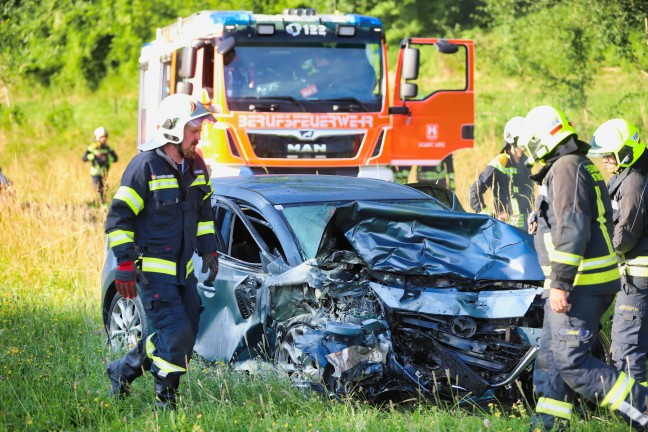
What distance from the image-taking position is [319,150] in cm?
1166

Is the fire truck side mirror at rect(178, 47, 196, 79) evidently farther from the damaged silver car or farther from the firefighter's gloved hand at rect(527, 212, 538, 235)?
the firefighter's gloved hand at rect(527, 212, 538, 235)

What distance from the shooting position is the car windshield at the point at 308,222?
5.50m

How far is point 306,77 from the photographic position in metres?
11.6

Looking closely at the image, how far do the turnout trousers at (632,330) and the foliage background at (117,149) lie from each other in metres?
0.66

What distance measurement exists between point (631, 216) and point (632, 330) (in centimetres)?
64

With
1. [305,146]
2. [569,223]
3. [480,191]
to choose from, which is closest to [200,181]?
[569,223]

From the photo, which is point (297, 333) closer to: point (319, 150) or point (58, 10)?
point (319, 150)

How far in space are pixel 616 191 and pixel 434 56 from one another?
28.5 meters

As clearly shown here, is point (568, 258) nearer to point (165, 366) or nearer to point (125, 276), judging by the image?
point (165, 366)

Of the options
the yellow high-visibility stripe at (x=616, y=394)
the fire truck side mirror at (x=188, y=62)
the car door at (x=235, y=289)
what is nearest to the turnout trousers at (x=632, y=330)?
the yellow high-visibility stripe at (x=616, y=394)

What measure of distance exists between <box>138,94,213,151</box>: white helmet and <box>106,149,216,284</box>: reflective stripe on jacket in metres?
0.07

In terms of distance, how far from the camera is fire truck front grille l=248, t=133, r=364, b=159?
37.7ft

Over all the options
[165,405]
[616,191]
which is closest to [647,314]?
[616,191]

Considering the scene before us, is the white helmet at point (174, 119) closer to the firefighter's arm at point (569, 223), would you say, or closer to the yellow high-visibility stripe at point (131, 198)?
the yellow high-visibility stripe at point (131, 198)
